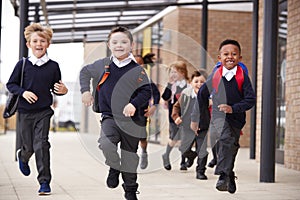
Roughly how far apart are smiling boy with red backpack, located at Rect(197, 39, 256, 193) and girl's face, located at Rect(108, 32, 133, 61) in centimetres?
110

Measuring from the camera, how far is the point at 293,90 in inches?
332

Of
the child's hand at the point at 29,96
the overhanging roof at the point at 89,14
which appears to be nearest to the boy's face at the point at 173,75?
the overhanging roof at the point at 89,14

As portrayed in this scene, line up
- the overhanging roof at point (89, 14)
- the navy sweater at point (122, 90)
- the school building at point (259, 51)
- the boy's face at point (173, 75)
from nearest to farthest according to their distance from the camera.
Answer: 1. the navy sweater at point (122, 90)
2. the school building at point (259, 51)
3. the boy's face at point (173, 75)
4. the overhanging roof at point (89, 14)

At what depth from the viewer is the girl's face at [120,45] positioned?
441 centimetres

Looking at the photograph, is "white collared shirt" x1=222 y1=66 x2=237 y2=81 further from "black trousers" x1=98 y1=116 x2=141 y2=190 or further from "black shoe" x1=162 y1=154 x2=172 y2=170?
"black shoe" x1=162 y1=154 x2=172 y2=170

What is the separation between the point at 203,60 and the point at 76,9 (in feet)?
9.96

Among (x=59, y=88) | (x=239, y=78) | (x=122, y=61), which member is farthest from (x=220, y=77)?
(x=59, y=88)

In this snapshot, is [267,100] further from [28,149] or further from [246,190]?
[28,149]

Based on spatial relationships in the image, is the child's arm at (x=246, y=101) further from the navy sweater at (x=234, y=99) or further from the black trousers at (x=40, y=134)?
the black trousers at (x=40, y=134)

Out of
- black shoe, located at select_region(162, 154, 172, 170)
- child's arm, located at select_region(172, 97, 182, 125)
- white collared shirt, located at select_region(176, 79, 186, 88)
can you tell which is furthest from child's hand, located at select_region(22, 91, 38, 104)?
black shoe, located at select_region(162, 154, 172, 170)

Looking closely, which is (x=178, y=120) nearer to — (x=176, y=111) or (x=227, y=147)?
(x=176, y=111)

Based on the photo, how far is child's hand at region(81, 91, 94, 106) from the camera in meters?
4.48

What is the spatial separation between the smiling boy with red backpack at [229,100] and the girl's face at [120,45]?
1098 millimetres

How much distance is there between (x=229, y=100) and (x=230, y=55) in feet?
1.33
